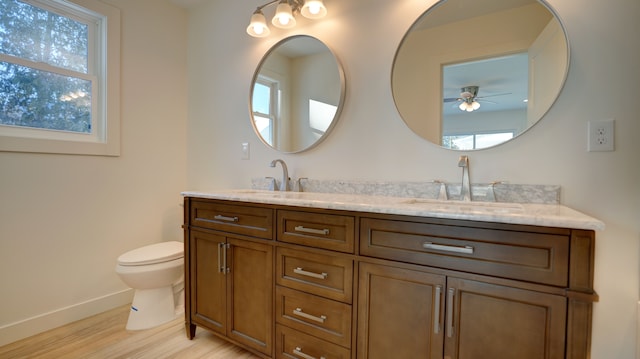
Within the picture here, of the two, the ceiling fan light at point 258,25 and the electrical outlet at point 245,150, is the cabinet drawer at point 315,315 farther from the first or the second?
the ceiling fan light at point 258,25

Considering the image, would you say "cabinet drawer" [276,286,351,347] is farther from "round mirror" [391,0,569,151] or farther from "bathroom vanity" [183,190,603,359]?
"round mirror" [391,0,569,151]

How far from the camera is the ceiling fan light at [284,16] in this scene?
1814mm

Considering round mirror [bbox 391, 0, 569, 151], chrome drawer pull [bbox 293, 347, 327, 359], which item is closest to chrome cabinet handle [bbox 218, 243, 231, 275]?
chrome drawer pull [bbox 293, 347, 327, 359]

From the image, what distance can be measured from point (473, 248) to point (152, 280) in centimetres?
183

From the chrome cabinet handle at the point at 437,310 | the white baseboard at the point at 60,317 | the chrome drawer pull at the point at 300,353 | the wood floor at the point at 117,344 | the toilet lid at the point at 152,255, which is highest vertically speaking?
the chrome cabinet handle at the point at 437,310

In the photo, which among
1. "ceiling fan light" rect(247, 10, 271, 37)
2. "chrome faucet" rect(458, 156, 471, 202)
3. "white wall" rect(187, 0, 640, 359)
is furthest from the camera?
"ceiling fan light" rect(247, 10, 271, 37)

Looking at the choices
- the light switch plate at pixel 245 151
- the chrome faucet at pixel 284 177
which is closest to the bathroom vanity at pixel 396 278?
the chrome faucet at pixel 284 177

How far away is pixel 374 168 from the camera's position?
1.71 metres

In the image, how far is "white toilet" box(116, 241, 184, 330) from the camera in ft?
6.01

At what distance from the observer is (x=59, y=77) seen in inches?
78.7

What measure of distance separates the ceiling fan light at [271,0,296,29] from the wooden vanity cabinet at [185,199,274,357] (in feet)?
3.83

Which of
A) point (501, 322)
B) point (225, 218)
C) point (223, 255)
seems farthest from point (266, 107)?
point (501, 322)

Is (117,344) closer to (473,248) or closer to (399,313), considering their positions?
(399,313)

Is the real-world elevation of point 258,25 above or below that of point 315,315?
above
